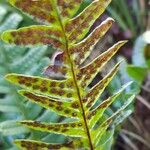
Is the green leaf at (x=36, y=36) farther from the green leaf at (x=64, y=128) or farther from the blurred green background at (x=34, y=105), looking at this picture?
the blurred green background at (x=34, y=105)

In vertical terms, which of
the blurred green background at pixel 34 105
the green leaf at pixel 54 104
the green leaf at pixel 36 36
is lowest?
the blurred green background at pixel 34 105

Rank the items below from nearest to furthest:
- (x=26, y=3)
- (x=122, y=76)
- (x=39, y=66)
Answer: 1. (x=26, y=3)
2. (x=39, y=66)
3. (x=122, y=76)

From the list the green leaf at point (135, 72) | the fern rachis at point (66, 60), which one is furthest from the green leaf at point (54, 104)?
the green leaf at point (135, 72)

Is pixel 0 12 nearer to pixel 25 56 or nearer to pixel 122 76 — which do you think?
pixel 25 56

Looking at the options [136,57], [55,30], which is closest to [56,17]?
[55,30]

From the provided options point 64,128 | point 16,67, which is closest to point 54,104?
point 64,128

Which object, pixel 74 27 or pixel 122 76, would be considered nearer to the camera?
pixel 74 27

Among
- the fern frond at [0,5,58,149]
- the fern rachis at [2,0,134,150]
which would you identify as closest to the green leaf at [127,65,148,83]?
the fern frond at [0,5,58,149]

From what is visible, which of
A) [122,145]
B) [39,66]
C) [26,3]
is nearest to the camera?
[26,3]

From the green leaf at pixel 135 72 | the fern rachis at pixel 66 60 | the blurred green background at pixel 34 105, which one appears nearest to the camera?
the fern rachis at pixel 66 60
